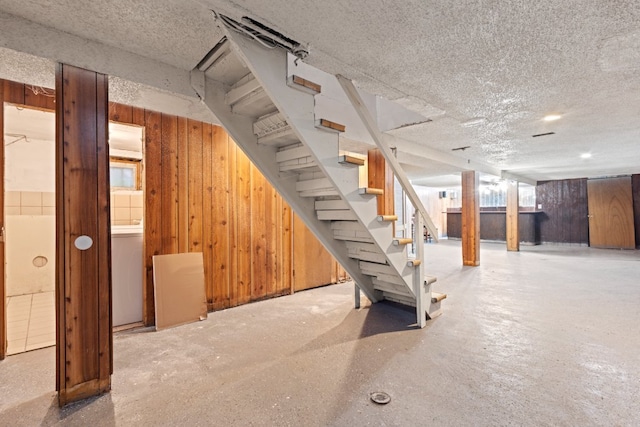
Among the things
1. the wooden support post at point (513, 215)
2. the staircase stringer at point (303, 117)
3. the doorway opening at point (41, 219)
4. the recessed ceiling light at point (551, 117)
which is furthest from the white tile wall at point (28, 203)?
the wooden support post at point (513, 215)

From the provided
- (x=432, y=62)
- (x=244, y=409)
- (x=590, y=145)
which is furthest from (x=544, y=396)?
(x=590, y=145)

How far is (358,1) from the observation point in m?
1.41

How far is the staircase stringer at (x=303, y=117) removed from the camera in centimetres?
167

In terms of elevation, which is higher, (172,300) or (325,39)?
(325,39)

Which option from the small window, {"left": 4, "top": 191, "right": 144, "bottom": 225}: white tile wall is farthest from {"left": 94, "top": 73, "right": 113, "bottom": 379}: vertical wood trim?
the small window

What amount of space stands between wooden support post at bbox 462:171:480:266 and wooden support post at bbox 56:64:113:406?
5.93m

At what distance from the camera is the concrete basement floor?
63.9 inches

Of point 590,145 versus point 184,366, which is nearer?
point 184,366

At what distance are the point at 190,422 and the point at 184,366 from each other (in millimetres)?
656

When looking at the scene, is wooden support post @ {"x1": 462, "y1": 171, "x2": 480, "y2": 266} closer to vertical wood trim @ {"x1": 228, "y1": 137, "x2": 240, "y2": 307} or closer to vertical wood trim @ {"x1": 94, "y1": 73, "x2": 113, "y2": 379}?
vertical wood trim @ {"x1": 228, "y1": 137, "x2": 240, "y2": 307}

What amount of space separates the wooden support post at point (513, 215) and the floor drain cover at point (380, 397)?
7753 millimetres

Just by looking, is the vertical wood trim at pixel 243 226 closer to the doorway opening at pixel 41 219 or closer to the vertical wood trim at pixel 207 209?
the vertical wood trim at pixel 207 209

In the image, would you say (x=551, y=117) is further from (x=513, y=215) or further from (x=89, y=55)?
(x=513, y=215)

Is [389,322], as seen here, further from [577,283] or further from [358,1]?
[577,283]
